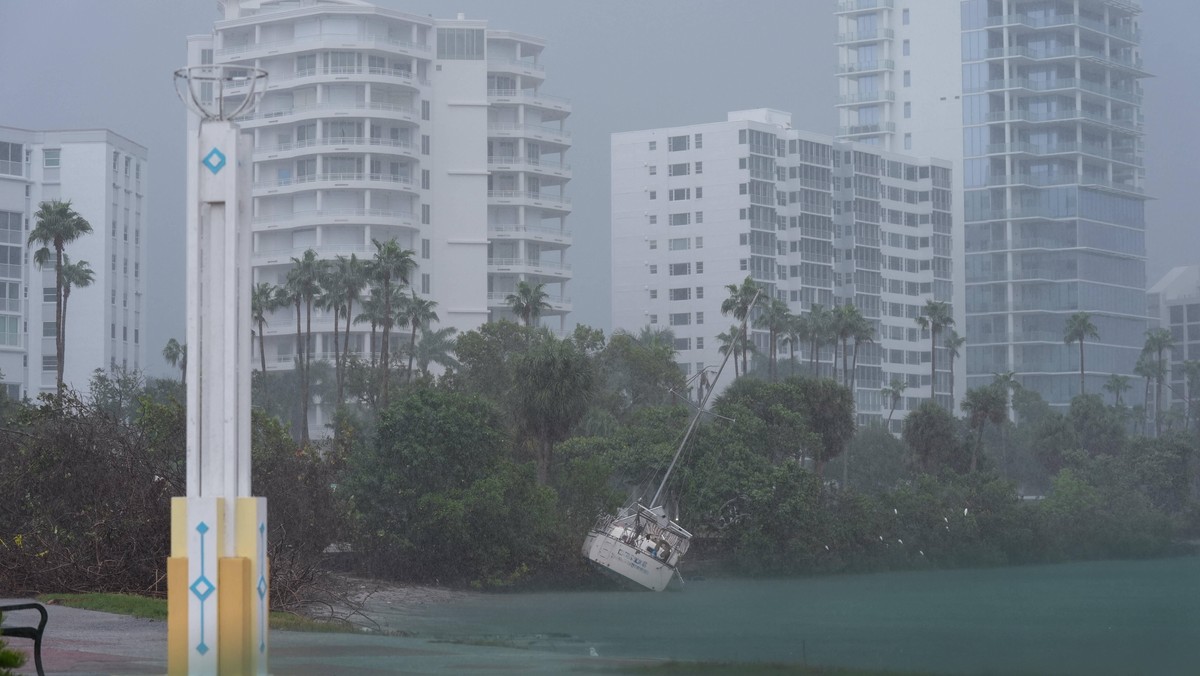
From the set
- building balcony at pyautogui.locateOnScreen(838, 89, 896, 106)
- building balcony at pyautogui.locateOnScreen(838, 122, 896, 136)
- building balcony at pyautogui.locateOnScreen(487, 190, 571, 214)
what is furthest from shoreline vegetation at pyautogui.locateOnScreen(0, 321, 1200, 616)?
building balcony at pyautogui.locateOnScreen(838, 89, 896, 106)

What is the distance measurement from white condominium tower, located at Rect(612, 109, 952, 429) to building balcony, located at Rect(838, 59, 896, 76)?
18.9 m

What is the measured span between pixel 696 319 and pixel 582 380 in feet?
262

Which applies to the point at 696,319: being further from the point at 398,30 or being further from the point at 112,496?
the point at 112,496

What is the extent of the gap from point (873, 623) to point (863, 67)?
128m

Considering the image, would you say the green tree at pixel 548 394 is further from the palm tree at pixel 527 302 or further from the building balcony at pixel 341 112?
the building balcony at pixel 341 112

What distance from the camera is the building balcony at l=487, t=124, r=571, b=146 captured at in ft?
450

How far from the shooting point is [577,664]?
27531 mm

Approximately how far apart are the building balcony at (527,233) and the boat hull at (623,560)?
245 feet

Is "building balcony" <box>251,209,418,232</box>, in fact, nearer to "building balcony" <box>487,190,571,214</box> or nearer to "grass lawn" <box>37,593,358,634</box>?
"building balcony" <box>487,190,571,214</box>

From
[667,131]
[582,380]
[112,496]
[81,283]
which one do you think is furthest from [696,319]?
[112,496]

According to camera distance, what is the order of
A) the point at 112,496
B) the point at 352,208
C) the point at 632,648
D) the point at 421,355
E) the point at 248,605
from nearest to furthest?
the point at 248,605 → the point at 112,496 → the point at 632,648 → the point at 421,355 → the point at 352,208

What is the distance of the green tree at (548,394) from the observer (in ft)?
218

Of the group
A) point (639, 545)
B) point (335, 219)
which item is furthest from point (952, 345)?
point (639, 545)

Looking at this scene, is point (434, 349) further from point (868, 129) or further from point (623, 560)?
point (868, 129)
